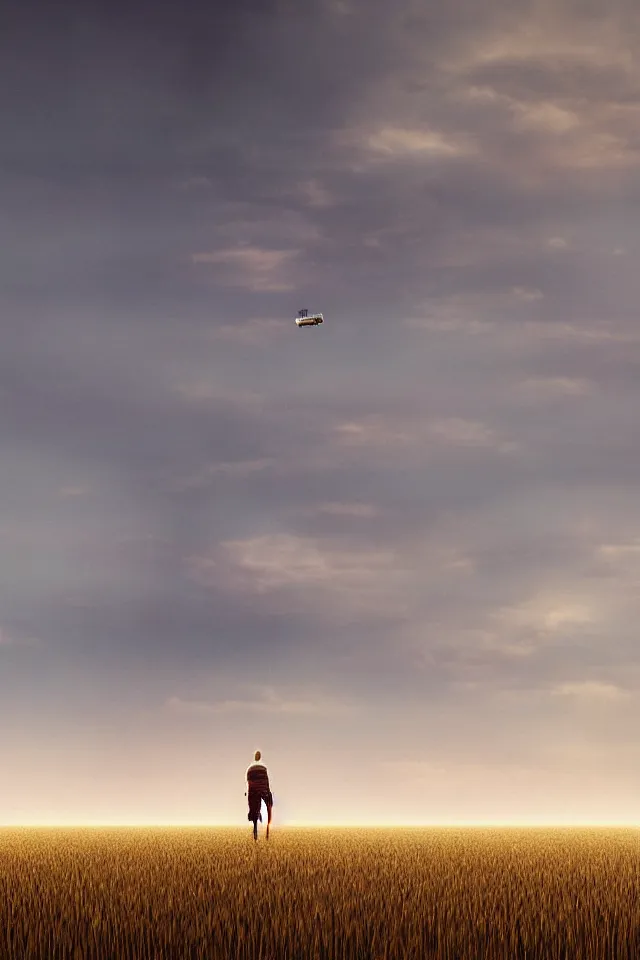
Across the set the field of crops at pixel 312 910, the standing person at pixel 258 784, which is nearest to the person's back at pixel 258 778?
the standing person at pixel 258 784

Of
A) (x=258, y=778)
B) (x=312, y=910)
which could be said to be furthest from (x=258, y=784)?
(x=312, y=910)

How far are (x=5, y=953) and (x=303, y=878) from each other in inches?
307

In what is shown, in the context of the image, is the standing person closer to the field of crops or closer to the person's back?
the person's back


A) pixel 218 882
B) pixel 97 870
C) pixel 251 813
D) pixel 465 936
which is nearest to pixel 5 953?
pixel 465 936

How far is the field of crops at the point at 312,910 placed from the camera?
1056 cm

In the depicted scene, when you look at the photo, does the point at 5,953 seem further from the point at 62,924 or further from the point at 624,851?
the point at 624,851

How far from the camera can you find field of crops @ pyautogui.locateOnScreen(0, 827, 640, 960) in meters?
10.6

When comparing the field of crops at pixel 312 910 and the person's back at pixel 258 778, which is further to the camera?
the person's back at pixel 258 778

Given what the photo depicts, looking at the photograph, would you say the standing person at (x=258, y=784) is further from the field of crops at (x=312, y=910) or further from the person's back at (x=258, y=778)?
the field of crops at (x=312, y=910)

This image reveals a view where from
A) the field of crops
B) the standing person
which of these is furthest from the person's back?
the field of crops

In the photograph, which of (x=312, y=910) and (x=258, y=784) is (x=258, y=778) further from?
(x=312, y=910)

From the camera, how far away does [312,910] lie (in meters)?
12.9

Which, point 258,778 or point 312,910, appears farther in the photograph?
point 258,778

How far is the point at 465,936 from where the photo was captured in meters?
11.5
